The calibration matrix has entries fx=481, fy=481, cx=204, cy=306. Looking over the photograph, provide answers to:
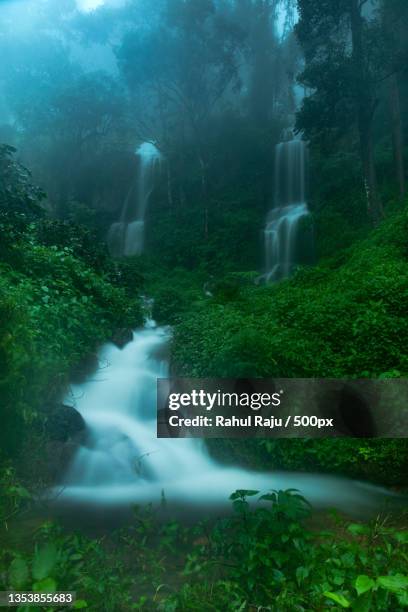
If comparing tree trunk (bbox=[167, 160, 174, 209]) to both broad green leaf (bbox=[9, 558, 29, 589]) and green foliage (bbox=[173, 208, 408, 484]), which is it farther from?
broad green leaf (bbox=[9, 558, 29, 589])

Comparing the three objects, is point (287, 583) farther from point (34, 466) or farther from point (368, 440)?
point (34, 466)

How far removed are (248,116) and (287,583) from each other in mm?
28369

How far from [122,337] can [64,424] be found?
3854mm

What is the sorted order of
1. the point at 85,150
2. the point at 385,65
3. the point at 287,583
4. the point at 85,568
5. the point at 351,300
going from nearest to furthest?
the point at 287,583, the point at 85,568, the point at 351,300, the point at 385,65, the point at 85,150

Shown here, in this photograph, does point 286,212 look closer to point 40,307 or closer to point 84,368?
point 84,368

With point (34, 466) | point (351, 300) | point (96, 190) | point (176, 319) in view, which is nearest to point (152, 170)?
point (96, 190)

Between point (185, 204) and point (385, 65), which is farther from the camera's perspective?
point (185, 204)

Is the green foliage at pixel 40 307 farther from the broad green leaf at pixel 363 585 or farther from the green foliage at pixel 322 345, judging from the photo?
the broad green leaf at pixel 363 585

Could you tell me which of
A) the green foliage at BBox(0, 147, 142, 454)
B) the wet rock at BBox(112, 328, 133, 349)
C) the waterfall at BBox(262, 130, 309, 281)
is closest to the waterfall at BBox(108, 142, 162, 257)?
the waterfall at BBox(262, 130, 309, 281)

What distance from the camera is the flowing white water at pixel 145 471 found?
4.76 m

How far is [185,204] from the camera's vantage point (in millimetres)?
25375

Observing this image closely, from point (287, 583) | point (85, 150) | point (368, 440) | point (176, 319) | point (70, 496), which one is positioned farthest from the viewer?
point (85, 150)

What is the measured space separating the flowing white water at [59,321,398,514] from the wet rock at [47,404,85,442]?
175 millimetres

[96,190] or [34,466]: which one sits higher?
[96,190]
